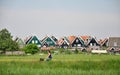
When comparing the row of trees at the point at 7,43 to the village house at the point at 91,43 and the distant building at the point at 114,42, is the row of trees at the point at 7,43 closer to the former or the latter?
the village house at the point at 91,43

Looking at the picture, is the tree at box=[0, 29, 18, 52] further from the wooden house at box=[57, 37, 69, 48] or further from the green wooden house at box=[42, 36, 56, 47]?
the wooden house at box=[57, 37, 69, 48]

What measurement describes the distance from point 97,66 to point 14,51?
36.1 metres

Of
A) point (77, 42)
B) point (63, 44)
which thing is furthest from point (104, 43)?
point (63, 44)

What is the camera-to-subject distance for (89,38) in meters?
76.3

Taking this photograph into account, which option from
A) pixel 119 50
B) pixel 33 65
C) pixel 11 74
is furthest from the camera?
pixel 119 50

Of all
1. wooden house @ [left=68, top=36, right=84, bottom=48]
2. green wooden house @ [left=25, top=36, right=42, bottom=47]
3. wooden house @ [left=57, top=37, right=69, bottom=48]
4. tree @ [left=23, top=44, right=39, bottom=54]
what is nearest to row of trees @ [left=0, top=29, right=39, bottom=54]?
tree @ [left=23, top=44, right=39, bottom=54]

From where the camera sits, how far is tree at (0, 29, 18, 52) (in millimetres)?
52125

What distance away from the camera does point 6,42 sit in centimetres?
5216

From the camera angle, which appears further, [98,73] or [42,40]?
[42,40]

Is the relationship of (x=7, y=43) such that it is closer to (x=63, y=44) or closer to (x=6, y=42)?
(x=6, y=42)

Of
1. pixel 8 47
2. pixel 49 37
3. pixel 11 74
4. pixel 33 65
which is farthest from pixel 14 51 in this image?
pixel 11 74

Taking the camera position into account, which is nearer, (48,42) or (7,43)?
(7,43)

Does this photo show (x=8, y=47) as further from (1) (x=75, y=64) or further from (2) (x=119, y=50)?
(1) (x=75, y=64)

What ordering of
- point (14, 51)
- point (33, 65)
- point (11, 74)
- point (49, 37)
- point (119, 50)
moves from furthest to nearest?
point (49, 37) → point (119, 50) → point (14, 51) → point (33, 65) → point (11, 74)
